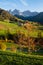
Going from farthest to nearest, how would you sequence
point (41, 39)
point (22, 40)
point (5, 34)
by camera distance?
point (5, 34)
point (41, 39)
point (22, 40)

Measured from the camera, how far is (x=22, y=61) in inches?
917

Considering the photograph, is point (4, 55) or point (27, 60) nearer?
point (27, 60)

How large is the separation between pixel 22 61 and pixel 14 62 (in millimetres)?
852

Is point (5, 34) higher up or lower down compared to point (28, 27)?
lower down

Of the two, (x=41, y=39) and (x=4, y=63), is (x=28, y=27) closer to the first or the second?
(x=4, y=63)

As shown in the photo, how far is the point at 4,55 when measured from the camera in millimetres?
25109

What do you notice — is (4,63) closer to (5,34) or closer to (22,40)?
(22,40)

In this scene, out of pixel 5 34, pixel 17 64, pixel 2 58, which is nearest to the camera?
pixel 17 64

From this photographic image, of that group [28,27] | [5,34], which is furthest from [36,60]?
[5,34]

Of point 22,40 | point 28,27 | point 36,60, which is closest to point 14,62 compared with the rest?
point 36,60

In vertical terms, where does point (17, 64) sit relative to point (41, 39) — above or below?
above

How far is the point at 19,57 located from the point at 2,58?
1805 mm

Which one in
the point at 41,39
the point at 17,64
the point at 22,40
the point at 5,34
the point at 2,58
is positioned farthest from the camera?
the point at 5,34

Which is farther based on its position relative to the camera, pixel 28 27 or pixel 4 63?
pixel 28 27
